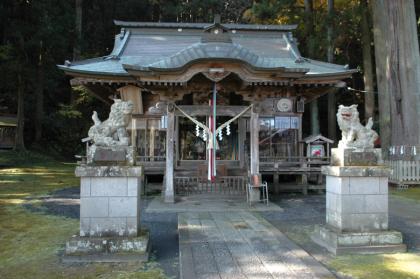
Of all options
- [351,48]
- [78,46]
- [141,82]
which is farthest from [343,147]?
[78,46]

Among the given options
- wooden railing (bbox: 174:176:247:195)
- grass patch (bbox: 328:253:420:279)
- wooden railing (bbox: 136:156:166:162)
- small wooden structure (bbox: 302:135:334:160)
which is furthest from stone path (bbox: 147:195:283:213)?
grass patch (bbox: 328:253:420:279)

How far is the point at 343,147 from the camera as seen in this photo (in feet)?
19.9

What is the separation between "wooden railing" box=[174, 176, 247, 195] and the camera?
11133 mm

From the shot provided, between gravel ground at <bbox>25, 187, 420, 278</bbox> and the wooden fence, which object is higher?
the wooden fence

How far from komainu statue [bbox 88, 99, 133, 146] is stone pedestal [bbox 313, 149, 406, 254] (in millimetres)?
3398

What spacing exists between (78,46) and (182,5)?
8.79m

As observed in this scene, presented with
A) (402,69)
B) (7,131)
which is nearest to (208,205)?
(402,69)

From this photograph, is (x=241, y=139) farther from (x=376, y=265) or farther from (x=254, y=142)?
(x=376, y=265)

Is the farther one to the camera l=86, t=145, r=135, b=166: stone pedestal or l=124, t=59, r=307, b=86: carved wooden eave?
l=124, t=59, r=307, b=86: carved wooden eave

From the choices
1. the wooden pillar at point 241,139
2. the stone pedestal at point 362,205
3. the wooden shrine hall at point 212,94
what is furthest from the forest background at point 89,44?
the stone pedestal at point 362,205

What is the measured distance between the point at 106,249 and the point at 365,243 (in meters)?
3.88

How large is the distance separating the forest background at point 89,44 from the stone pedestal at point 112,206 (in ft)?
54.9

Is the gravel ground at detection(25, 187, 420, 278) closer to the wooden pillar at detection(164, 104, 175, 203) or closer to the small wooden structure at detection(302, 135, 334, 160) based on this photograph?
the wooden pillar at detection(164, 104, 175, 203)

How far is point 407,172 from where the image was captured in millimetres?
14234
